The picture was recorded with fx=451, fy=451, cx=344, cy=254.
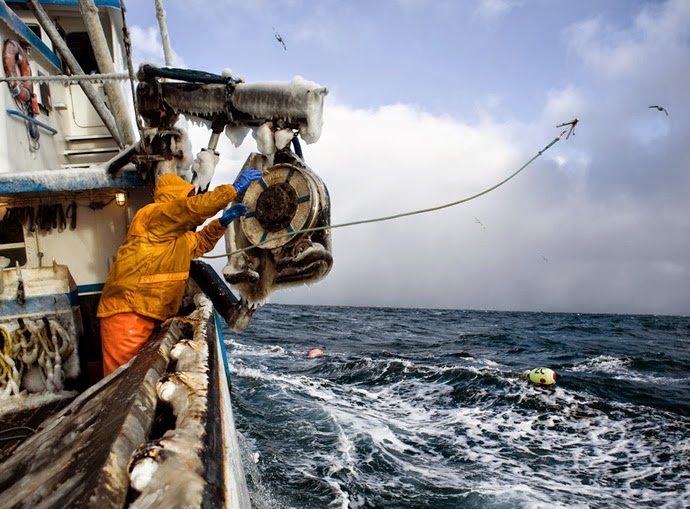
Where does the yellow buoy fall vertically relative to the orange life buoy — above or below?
below

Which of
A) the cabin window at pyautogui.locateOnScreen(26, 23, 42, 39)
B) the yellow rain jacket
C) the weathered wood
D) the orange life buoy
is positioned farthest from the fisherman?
the cabin window at pyautogui.locateOnScreen(26, 23, 42, 39)

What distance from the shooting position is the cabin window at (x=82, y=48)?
8.96 meters

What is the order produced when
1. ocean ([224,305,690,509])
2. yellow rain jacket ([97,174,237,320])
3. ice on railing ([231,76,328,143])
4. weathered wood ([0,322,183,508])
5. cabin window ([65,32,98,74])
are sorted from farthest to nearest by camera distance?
cabin window ([65,32,98,74]) < ocean ([224,305,690,509]) < ice on railing ([231,76,328,143]) < yellow rain jacket ([97,174,237,320]) < weathered wood ([0,322,183,508])

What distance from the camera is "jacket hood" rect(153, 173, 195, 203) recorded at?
3840mm

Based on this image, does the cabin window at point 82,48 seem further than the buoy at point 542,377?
No

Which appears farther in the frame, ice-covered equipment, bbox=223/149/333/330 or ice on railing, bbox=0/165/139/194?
ice on railing, bbox=0/165/139/194

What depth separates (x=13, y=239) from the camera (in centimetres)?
610

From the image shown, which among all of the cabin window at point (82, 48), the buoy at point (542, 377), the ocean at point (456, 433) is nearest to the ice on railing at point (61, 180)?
the ocean at point (456, 433)

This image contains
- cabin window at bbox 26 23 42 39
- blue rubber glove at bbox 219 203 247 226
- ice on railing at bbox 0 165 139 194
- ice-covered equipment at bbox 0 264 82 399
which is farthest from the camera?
cabin window at bbox 26 23 42 39

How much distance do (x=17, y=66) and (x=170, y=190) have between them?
4.54m

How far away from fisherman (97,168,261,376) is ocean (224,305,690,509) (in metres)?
3.65

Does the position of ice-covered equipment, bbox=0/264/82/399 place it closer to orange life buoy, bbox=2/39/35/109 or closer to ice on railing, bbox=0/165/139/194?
ice on railing, bbox=0/165/139/194

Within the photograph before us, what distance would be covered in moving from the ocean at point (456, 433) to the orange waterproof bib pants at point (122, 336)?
3500 millimetres

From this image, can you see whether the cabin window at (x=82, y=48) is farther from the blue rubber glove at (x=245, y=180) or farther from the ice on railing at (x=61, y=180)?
the blue rubber glove at (x=245, y=180)
